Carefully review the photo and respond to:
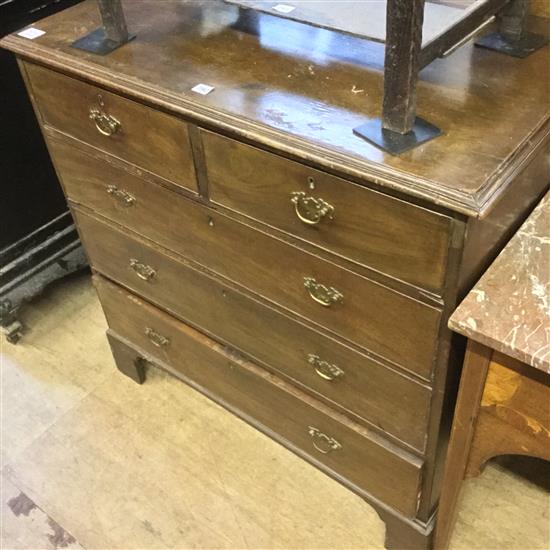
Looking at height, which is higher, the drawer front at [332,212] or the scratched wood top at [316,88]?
the scratched wood top at [316,88]

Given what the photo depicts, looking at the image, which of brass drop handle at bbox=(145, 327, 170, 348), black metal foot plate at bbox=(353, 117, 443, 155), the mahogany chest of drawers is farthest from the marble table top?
brass drop handle at bbox=(145, 327, 170, 348)

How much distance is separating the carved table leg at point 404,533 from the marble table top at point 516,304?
65cm

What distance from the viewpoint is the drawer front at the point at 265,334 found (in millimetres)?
1192

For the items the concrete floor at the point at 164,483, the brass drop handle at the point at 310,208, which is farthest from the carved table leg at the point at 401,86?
the concrete floor at the point at 164,483

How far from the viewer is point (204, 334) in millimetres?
1553

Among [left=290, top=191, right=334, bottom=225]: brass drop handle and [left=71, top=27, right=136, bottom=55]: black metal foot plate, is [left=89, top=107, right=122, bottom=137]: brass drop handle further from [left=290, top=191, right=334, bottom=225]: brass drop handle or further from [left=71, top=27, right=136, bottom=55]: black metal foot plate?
[left=290, top=191, right=334, bottom=225]: brass drop handle

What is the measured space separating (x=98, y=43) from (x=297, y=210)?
52 cm

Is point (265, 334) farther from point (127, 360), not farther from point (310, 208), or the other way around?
point (127, 360)

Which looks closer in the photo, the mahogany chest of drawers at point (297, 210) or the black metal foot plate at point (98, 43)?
the mahogany chest of drawers at point (297, 210)

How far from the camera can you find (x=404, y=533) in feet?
4.67

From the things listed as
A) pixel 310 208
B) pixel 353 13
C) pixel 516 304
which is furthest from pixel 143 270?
pixel 516 304

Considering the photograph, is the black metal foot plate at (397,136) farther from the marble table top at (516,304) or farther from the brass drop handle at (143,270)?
the brass drop handle at (143,270)

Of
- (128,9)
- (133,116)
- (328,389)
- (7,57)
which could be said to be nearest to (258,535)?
(328,389)

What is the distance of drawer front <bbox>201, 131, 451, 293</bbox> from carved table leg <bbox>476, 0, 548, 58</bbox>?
1.28 ft
